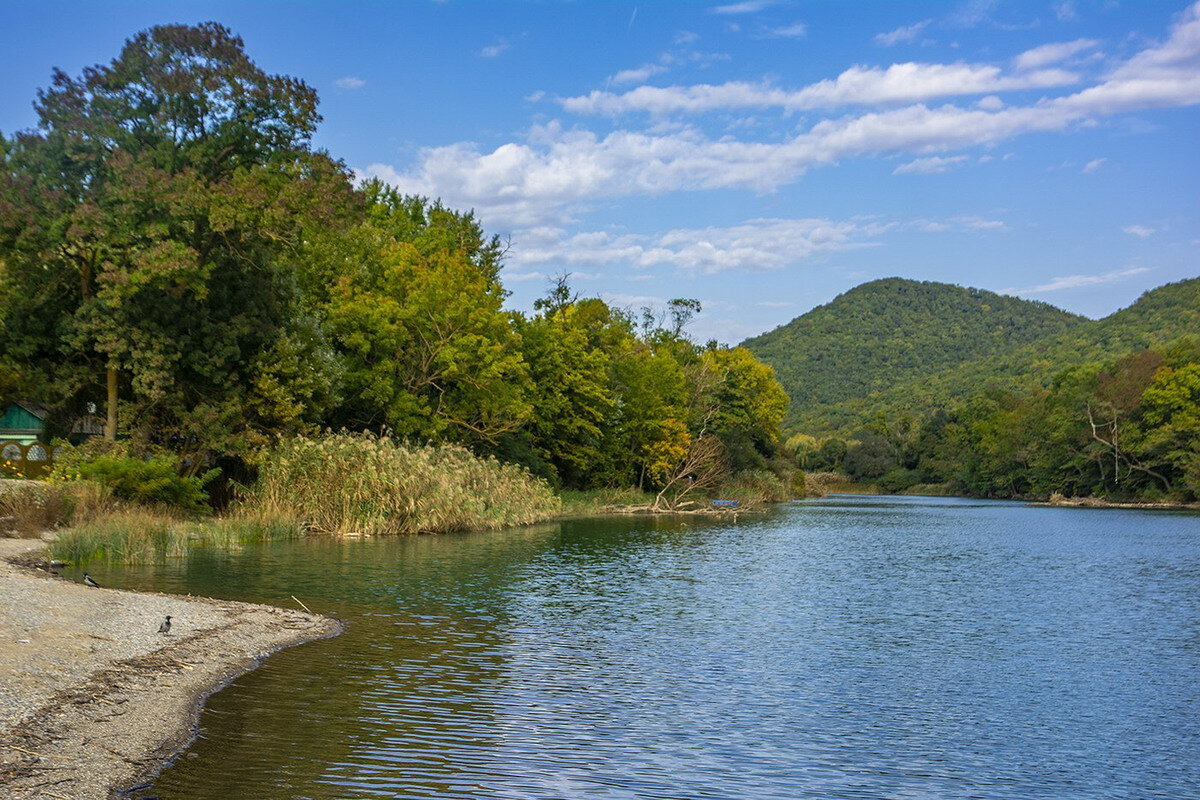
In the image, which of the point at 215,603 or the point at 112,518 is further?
the point at 112,518

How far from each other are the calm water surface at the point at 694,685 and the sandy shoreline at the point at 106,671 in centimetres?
50

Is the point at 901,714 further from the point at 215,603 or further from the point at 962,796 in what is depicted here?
the point at 215,603

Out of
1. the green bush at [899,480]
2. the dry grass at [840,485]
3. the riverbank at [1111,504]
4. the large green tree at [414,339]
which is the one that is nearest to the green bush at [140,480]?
the large green tree at [414,339]

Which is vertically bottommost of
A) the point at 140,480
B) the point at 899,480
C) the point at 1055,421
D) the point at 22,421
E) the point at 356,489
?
the point at 899,480

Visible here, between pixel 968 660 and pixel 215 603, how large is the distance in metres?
13.1

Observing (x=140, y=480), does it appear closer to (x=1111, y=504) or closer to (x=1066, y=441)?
(x=1111, y=504)

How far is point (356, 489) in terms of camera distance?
36.2 m

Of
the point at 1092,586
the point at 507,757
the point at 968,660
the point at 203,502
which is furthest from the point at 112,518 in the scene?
the point at 1092,586

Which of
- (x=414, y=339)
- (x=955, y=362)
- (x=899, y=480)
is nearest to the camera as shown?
(x=414, y=339)

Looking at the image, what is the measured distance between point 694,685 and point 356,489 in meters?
23.7

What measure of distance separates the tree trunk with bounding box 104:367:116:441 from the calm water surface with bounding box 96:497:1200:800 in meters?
8.09

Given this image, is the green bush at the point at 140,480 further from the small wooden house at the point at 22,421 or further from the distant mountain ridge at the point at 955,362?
the distant mountain ridge at the point at 955,362

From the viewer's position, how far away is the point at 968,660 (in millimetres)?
17016

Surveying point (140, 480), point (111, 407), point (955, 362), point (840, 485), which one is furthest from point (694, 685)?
point (955, 362)
